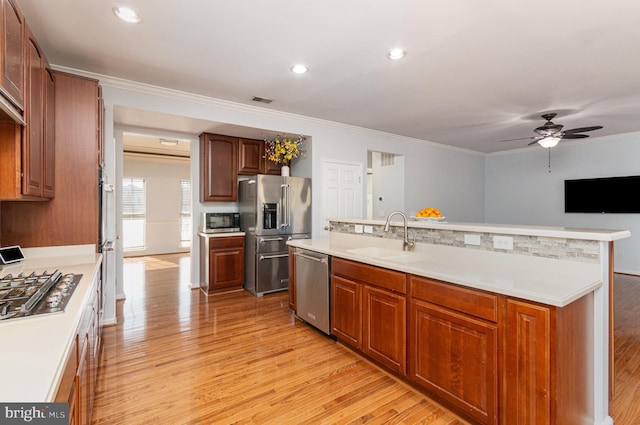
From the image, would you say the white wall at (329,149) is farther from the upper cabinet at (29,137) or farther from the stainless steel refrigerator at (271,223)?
the upper cabinet at (29,137)

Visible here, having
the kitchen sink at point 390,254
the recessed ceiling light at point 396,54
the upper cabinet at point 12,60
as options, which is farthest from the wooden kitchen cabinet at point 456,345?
the upper cabinet at point 12,60

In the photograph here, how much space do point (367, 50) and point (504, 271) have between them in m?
2.07

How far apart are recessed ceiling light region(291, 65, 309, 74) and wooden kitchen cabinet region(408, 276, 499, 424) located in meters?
2.24

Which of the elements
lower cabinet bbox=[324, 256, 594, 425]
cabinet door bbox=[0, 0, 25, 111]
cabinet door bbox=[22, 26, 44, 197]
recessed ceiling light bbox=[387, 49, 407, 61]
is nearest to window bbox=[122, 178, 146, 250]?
cabinet door bbox=[22, 26, 44, 197]

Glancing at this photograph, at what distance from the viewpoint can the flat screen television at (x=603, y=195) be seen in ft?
19.0

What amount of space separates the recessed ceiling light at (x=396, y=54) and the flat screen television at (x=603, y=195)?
5.80m

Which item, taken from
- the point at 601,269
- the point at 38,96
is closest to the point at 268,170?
the point at 38,96

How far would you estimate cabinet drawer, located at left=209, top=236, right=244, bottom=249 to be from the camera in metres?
4.59

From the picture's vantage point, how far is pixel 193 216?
4867mm

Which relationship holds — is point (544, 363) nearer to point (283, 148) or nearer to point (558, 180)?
point (283, 148)

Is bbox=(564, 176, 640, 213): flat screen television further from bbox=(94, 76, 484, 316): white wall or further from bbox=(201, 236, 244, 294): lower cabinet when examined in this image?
bbox=(201, 236, 244, 294): lower cabinet

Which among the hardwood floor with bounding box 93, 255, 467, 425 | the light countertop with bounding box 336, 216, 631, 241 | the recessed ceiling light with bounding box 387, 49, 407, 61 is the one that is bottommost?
the hardwood floor with bounding box 93, 255, 467, 425

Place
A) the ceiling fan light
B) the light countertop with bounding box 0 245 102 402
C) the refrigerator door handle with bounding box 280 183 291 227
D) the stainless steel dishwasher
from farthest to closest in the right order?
the refrigerator door handle with bounding box 280 183 291 227
the ceiling fan light
the stainless steel dishwasher
the light countertop with bounding box 0 245 102 402

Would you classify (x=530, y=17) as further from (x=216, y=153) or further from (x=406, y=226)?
(x=216, y=153)
